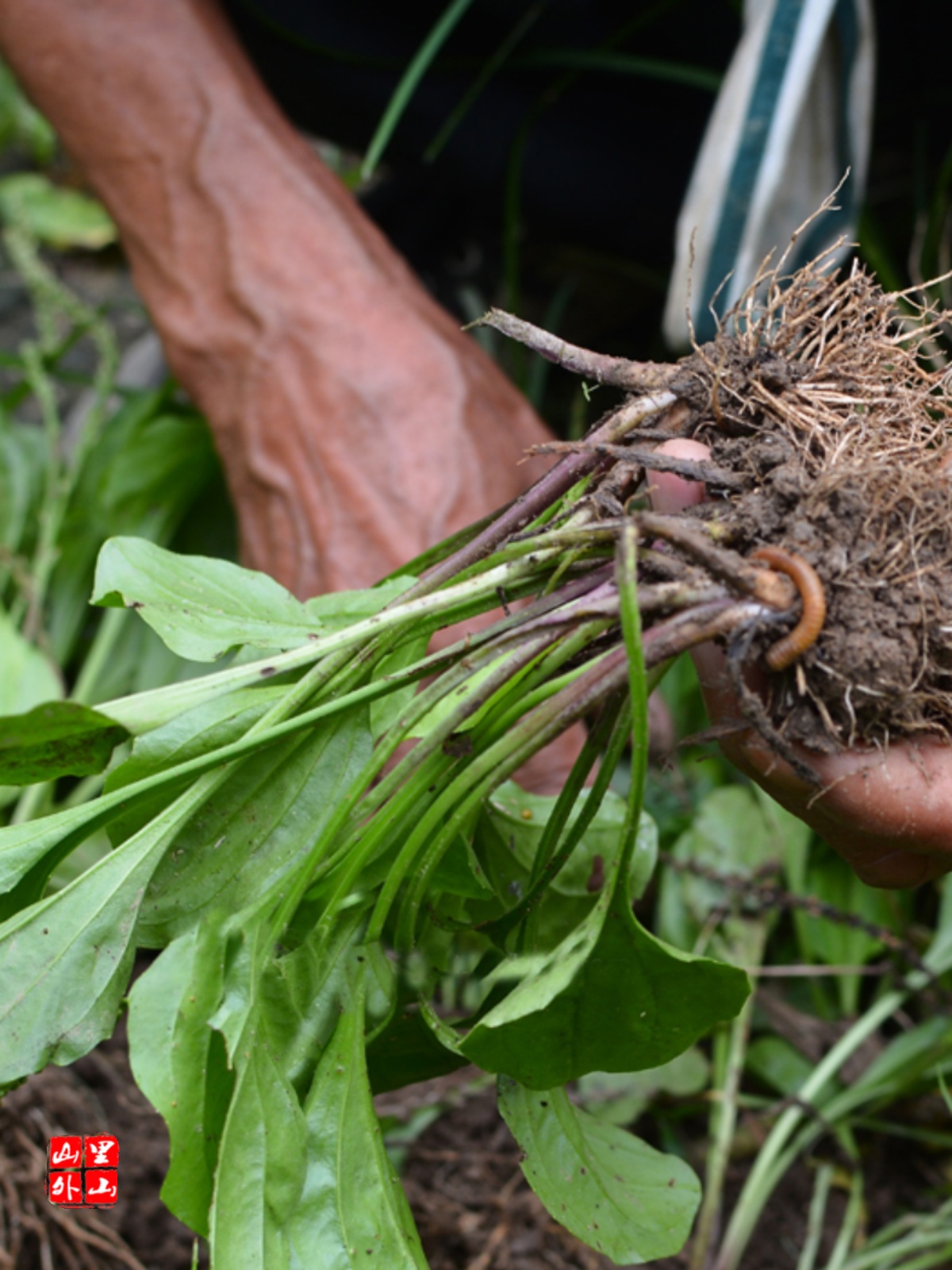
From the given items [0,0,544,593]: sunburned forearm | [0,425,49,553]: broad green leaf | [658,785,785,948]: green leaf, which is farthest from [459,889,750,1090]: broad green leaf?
[0,425,49,553]: broad green leaf

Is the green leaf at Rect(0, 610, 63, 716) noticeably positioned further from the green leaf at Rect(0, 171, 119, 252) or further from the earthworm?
the green leaf at Rect(0, 171, 119, 252)

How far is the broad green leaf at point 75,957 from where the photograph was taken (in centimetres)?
49

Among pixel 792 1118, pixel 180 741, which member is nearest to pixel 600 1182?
pixel 180 741

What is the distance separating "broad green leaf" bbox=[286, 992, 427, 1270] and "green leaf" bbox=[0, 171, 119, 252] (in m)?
2.12

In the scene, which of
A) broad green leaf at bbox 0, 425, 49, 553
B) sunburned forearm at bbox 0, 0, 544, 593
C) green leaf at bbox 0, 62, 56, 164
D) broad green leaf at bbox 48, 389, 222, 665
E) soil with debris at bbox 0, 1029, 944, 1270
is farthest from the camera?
green leaf at bbox 0, 62, 56, 164

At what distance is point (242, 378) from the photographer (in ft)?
3.64

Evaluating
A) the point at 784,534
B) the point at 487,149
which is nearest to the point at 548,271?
the point at 487,149

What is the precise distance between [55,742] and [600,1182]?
38 cm

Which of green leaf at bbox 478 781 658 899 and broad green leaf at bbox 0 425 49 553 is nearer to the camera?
green leaf at bbox 478 781 658 899

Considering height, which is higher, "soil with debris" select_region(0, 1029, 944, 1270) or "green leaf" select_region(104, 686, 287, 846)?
"green leaf" select_region(104, 686, 287, 846)

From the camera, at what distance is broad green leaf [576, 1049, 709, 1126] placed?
89cm

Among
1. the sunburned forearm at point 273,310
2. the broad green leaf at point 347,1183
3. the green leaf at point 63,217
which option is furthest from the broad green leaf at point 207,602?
the green leaf at point 63,217

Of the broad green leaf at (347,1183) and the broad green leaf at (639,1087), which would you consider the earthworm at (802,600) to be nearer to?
the broad green leaf at (347,1183)

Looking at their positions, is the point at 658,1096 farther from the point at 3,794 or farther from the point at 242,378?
the point at 242,378
